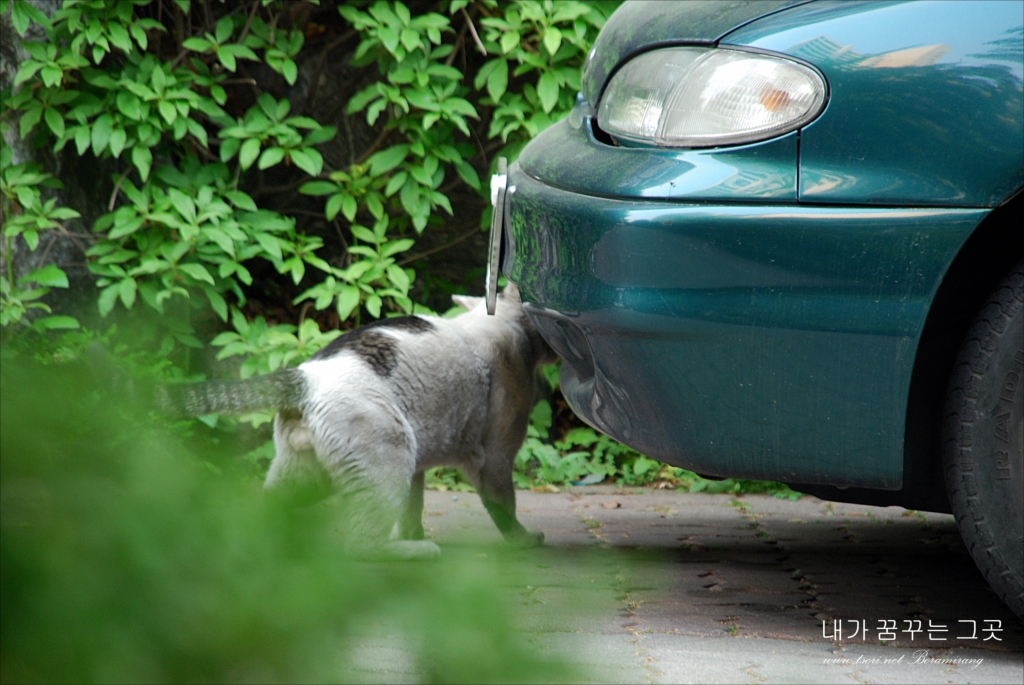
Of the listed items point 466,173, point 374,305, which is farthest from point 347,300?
point 466,173

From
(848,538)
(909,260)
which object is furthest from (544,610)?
(848,538)

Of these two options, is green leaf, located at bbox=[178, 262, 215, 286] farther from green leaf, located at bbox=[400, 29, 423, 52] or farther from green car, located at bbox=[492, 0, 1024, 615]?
green car, located at bbox=[492, 0, 1024, 615]

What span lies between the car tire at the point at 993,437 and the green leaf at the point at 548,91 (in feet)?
9.05

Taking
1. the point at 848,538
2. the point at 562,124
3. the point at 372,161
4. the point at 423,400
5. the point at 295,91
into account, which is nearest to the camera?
the point at 562,124

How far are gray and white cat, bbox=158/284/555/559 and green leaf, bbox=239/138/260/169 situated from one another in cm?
145

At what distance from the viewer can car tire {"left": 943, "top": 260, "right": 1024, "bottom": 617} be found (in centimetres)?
202

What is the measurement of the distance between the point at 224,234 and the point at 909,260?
3.29 meters

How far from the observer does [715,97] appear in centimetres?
213

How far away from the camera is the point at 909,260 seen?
1.96 metres

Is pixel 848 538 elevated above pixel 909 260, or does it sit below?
below

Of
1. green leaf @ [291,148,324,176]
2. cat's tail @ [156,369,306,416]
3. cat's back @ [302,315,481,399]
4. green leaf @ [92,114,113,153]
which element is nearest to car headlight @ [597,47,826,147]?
cat's back @ [302,315,481,399]

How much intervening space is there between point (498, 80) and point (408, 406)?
2.08 meters

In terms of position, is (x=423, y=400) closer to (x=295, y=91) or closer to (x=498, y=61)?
(x=498, y=61)

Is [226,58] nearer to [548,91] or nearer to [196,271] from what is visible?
[196,271]
